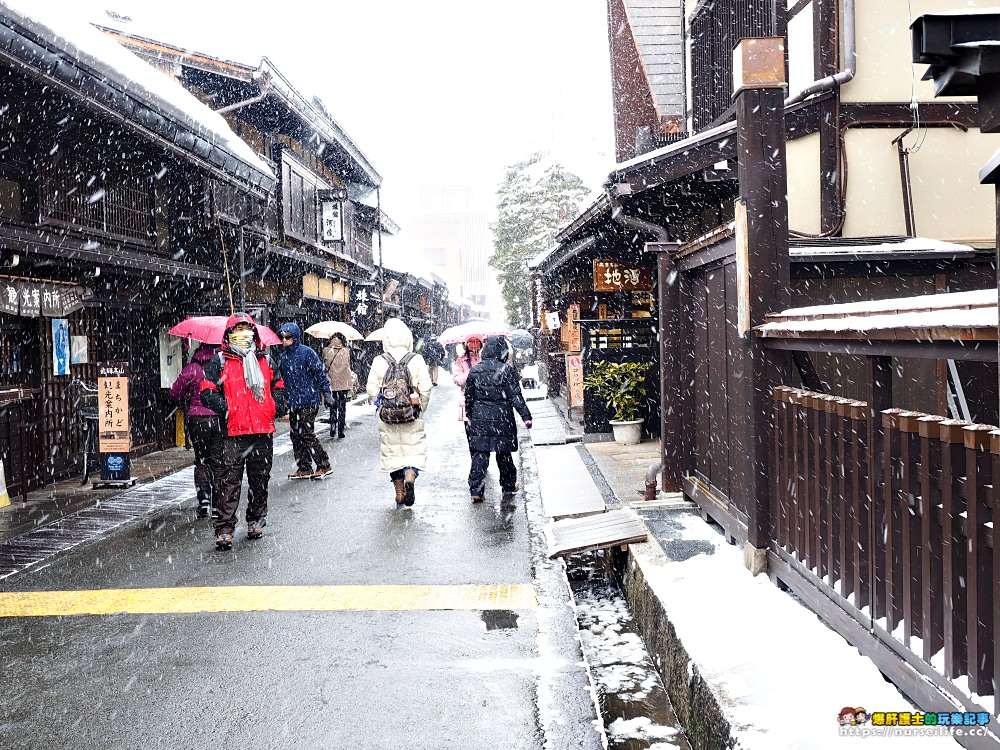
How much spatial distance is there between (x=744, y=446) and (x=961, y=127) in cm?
523

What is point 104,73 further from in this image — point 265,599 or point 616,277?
point 616,277

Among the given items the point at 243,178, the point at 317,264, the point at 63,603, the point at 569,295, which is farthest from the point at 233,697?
the point at 317,264

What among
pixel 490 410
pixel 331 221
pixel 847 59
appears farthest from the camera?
pixel 331 221

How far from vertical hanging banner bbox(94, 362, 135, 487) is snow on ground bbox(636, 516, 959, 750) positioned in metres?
8.17

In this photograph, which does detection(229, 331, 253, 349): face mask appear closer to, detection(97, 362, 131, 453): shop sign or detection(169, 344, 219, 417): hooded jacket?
detection(169, 344, 219, 417): hooded jacket

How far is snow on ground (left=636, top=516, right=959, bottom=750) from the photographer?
3166 mm

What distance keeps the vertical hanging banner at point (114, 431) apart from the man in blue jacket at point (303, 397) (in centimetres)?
214

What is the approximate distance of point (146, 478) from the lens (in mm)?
11750

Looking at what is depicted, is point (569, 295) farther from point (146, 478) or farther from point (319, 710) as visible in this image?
point (319, 710)

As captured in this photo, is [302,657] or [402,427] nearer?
[302,657]

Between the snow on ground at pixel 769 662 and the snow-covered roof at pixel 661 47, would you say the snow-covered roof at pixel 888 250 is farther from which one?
the snow-covered roof at pixel 661 47

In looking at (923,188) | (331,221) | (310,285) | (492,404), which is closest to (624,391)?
(492,404)

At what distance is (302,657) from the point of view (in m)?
4.91

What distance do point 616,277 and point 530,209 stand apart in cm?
2748
